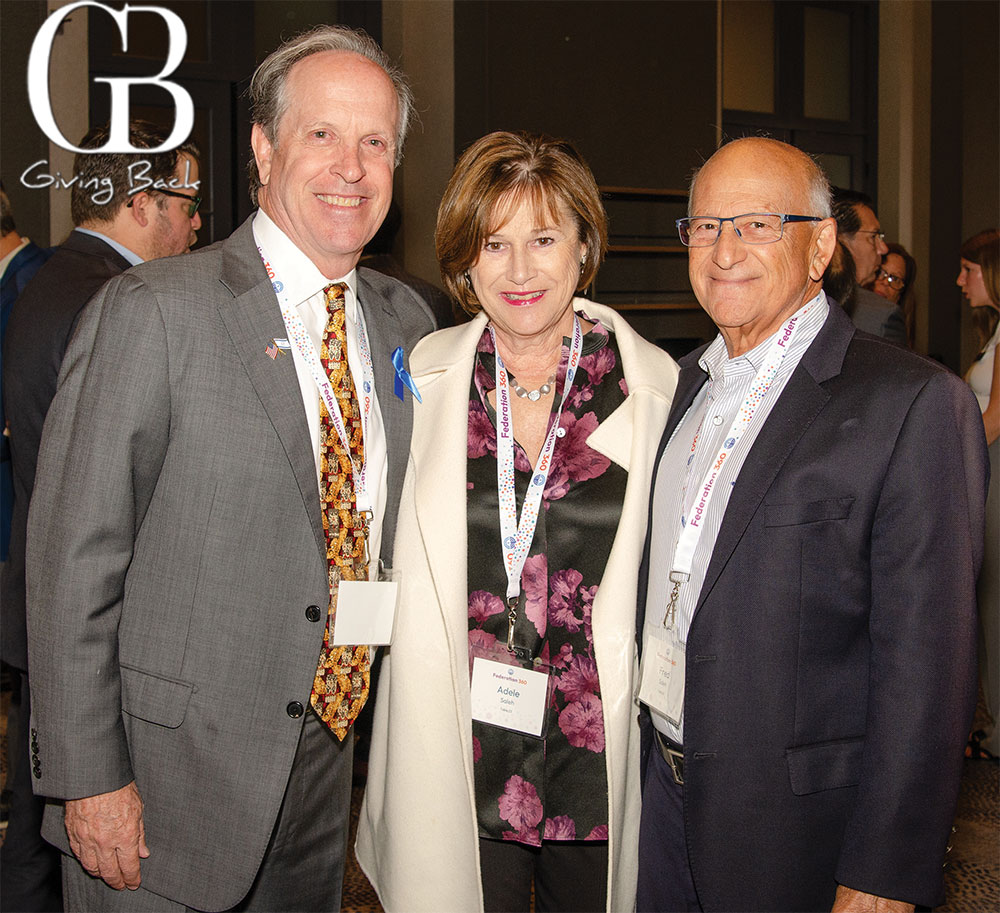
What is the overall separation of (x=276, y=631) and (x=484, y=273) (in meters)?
0.89

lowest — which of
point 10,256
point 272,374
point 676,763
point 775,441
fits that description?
point 676,763

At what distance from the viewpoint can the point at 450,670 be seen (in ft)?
6.51

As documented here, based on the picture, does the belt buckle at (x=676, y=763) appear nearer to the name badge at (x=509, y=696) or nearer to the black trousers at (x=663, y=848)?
the black trousers at (x=663, y=848)

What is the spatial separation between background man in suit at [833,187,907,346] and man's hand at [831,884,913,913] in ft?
9.74

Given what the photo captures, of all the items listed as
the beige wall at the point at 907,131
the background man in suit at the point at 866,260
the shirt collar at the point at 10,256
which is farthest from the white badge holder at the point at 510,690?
the beige wall at the point at 907,131

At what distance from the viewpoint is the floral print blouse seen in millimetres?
1979

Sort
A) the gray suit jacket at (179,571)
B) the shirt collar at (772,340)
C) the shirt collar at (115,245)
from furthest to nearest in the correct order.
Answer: the shirt collar at (115,245)
the shirt collar at (772,340)
the gray suit jacket at (179,571)

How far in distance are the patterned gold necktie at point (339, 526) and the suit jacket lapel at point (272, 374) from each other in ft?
0.18

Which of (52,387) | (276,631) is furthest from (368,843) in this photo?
(52,387)

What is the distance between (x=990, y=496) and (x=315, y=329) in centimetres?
361

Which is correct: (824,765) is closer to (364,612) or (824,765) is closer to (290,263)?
(364,612)

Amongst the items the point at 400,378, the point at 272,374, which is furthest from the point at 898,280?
the point at 272,374

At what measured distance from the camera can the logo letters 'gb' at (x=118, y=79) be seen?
16.1 feet

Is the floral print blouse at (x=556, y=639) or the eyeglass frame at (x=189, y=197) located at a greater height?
the eyeglass frame at (x=189, y=197)
